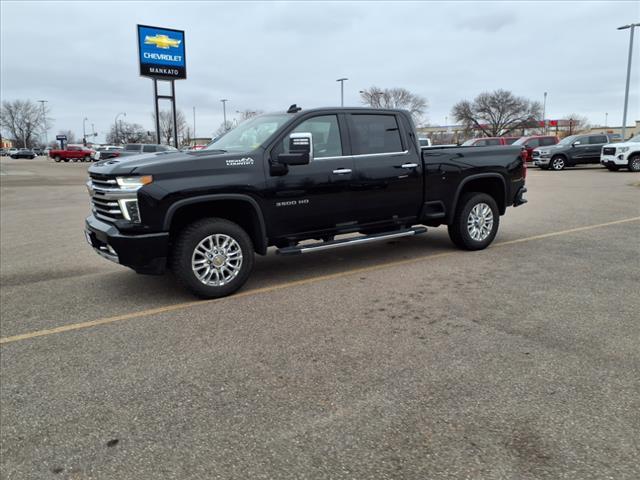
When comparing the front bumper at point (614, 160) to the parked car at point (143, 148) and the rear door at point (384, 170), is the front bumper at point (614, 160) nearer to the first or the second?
the rear door at point (384, 170)

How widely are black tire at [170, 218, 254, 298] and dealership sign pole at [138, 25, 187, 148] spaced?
28677mm

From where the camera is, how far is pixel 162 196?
494 centimetres

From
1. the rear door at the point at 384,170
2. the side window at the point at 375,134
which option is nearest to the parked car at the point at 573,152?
the rear door at the point at 384,170

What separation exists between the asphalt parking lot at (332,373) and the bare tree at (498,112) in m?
71.7

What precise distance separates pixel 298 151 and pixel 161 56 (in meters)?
31.1

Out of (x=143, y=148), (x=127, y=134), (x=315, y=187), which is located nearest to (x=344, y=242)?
(x=315, y=187)

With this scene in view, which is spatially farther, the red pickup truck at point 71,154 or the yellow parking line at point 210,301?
the red pickup truck at point 71,154

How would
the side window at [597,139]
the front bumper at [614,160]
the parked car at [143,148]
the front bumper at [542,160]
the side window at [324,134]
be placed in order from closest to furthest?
the side window at [324,134] < the front bumper at [614,160] < the front bumper at [542,160] < the side window at [597,139] < the parked car at [143,148]

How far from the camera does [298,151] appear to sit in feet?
17.5

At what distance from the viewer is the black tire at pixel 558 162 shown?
26438 millimetres

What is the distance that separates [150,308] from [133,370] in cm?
148

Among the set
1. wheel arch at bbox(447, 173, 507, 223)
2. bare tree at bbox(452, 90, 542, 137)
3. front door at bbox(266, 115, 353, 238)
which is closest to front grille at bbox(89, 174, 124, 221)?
front door at bbox(266, 115, 353, 238)

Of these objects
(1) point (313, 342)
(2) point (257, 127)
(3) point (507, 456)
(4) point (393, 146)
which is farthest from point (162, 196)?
(3) point (507, 456)

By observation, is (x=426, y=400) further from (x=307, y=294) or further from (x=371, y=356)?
(x=307, y=294)
